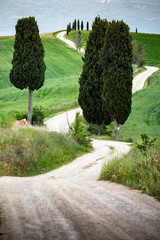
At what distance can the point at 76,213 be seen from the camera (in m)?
4.68

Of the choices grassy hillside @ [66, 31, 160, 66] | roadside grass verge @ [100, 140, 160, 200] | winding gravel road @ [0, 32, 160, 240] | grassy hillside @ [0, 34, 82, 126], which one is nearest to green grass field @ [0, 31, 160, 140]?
grassy hillside @ [0, 34, 82, 126]

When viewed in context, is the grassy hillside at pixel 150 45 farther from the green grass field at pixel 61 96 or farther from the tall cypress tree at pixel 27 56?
the tall cypress tree at pixel 27 56

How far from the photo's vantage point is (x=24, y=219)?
→ 4340 mm

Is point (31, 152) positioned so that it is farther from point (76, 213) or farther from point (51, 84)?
point (51, 84)

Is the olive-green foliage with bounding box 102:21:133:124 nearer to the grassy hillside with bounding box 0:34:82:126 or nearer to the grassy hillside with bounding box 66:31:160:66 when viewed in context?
the grassy hillside with bounding box 0:34:82:126

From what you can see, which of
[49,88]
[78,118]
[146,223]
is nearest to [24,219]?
[146,223]

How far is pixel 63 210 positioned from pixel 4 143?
7979mm

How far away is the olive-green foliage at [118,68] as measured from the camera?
2253 centimetres

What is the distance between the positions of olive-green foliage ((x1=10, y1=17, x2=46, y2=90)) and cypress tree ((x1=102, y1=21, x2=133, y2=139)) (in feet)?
24.1

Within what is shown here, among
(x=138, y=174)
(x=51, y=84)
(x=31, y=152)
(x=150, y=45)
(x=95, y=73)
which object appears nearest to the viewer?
(x=138, y=174)

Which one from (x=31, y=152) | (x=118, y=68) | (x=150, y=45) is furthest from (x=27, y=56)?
(x=150, y=45)

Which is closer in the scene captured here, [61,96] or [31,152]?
[31,152]

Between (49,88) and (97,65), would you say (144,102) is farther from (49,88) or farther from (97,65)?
(49,88)

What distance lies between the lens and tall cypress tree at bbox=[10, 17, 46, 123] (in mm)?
24516
